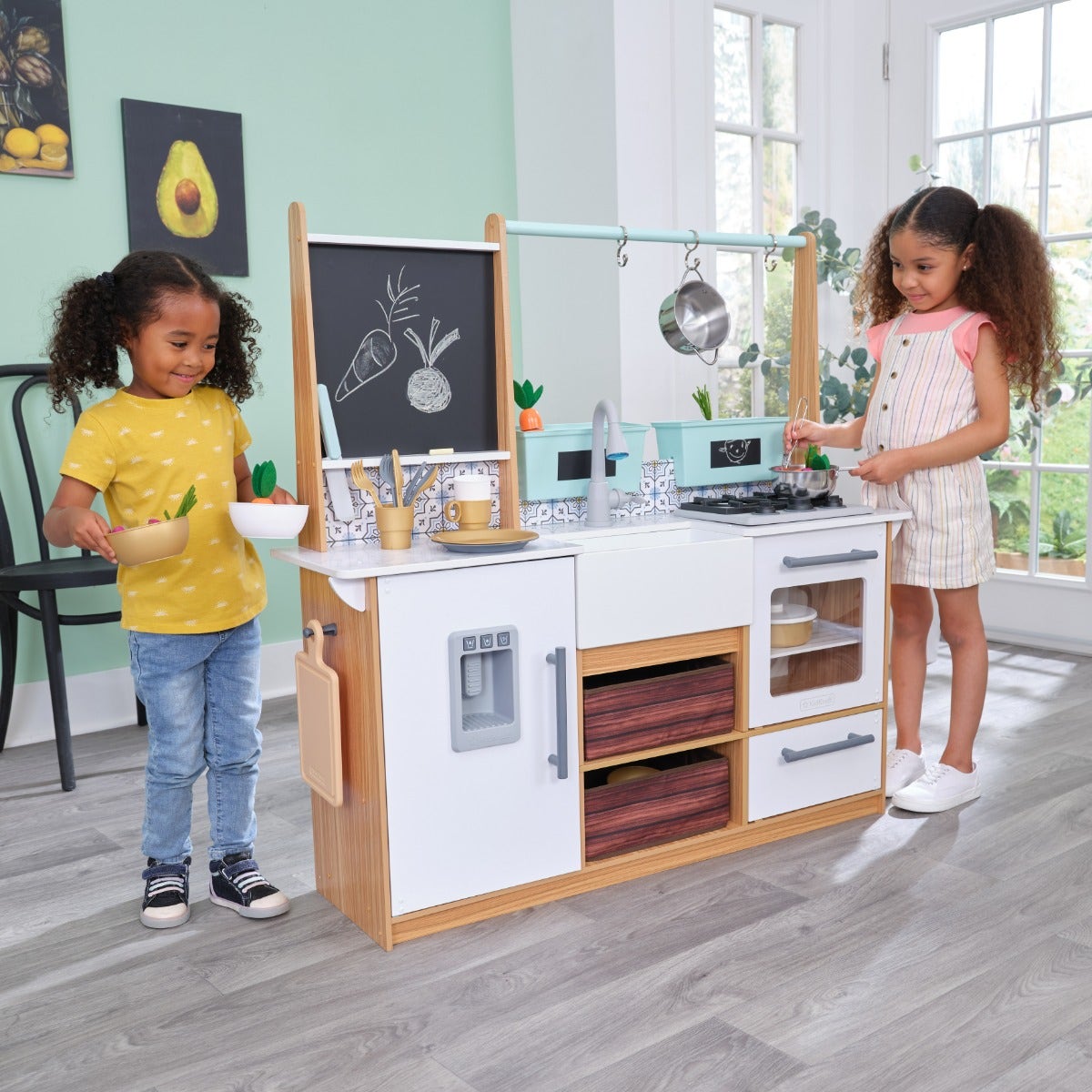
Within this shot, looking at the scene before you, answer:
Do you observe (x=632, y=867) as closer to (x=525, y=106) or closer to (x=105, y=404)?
(x=105, y=404)

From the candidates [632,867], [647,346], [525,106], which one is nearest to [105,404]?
[632,867]

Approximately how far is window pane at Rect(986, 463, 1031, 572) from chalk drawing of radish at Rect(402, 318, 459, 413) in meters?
2.42

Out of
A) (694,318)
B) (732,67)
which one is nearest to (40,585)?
(694,318)

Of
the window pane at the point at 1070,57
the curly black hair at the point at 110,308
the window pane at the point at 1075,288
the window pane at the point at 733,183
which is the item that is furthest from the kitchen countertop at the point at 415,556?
the window pane at the point at 1070,57

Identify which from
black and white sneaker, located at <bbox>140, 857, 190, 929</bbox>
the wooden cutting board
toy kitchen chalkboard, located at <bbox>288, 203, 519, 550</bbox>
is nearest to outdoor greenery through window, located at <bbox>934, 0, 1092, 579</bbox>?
toy kitchen chalkboard, located at <bbox>288, 203, 519, 550</bbox>

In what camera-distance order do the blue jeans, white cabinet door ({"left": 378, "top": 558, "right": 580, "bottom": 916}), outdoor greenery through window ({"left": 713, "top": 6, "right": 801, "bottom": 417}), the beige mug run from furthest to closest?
outdoor greenery through window ({"left": 713, "top": 6, "right": 801, "bottom": 417}), the beige mug, the blue jeans, white cabinet door ({"left": 378, "top": 558, "right": 580, "bottom": 916})

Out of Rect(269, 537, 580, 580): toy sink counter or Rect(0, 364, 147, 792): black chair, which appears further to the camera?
Rect(0, 364, 147, 792): black chair

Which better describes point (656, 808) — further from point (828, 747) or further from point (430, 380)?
point (430, 380)

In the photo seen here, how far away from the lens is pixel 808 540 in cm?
212

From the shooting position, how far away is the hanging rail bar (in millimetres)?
2047

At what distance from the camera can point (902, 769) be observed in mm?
2352

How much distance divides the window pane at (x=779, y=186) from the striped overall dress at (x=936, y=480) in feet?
4.96

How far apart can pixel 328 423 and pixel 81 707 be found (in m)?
1.59

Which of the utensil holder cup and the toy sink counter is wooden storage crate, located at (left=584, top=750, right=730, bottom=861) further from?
the utensil holder cup
